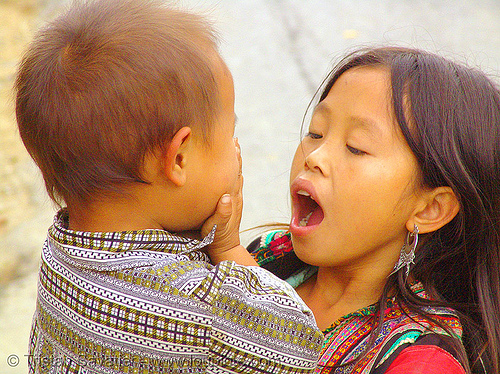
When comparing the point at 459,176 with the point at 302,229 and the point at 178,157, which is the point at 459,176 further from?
the point at 178,157

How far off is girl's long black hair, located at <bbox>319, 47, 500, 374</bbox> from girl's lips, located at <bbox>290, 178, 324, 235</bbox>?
32cm

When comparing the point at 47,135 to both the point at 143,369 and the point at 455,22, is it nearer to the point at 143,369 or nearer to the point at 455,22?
the point at 143,369

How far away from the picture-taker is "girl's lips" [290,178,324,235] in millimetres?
1756

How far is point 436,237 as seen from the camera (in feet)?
6.07

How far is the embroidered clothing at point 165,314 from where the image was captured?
1.30 m

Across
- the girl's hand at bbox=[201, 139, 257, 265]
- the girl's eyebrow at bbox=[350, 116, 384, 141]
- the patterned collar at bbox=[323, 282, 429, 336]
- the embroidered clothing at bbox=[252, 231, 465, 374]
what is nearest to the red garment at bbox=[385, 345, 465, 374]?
the embroidered clothing at bbox=[252, 231, 465, 374]

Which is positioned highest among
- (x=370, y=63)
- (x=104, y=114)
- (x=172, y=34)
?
(x=172, y=34)

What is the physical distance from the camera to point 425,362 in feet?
4.84

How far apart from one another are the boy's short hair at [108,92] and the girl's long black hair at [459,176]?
0.67 m

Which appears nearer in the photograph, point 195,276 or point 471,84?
point 195,276

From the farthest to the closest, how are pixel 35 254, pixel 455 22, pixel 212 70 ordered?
pixel 455 22 < pixel 35 254 < pixel 212 70

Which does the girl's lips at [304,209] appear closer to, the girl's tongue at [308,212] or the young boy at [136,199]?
the girl's tongue at [308,212]

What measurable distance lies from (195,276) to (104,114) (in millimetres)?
449

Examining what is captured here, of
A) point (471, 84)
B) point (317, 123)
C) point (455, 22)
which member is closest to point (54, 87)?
point (317, 123)
